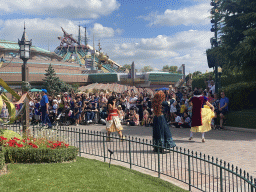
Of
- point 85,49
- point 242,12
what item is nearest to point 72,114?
point 242,12

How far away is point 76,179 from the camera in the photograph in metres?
5.76

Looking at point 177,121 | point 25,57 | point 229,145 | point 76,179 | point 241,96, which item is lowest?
point 76,179

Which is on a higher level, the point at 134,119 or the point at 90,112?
the point at 90,112

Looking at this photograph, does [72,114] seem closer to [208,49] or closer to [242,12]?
[208,49]

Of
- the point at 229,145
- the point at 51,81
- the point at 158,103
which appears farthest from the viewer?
the point at 51,81

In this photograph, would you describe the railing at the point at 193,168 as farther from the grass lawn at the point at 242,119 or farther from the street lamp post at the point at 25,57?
the grass lawn at the point at 242,119

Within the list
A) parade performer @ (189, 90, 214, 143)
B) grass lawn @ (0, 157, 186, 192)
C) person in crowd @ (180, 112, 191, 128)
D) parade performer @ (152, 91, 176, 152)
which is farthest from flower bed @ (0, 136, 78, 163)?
person in crowd @ (180, 112, 191, 128)

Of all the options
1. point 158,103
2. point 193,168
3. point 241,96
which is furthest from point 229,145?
point 241,96

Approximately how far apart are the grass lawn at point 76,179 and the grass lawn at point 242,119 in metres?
8.46

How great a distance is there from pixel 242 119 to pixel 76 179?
1008 centimetres

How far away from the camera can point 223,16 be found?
47.9 ft

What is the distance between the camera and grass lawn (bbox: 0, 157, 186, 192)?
17.5ft

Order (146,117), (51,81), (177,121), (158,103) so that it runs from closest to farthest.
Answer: (158,103), (177,121), (146,117), (51,81)

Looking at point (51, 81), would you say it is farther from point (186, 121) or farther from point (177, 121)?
point (186, 121)
